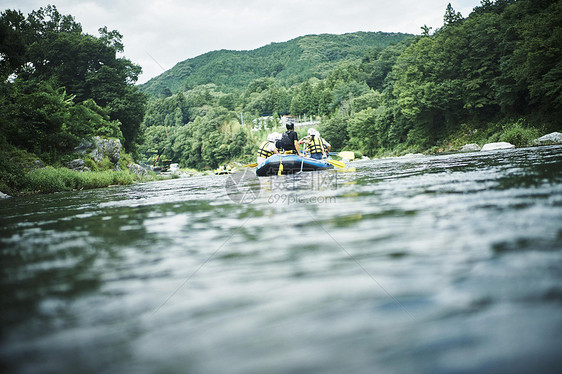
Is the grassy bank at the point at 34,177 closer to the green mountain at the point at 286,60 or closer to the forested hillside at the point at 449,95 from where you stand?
the forested hillside at the point at 449,95

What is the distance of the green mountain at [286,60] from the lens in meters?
156

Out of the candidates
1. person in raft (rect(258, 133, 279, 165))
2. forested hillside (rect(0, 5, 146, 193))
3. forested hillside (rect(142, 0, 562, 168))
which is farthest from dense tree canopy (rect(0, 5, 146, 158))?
person in raft (rect(258, 133, 279, 165))

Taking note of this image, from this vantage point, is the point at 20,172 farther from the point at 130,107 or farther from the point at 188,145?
the point at 188,145

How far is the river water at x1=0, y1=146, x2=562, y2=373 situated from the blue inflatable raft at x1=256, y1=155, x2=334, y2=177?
31.1ft

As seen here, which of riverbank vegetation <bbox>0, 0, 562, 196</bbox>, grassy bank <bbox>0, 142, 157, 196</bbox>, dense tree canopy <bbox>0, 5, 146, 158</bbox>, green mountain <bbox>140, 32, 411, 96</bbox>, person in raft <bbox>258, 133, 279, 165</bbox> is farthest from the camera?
green mountain <bbox>140, 32, 411, 96</bbox>

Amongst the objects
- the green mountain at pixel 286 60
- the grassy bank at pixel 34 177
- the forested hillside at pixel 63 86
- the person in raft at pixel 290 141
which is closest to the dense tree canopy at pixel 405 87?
the forested hillside at pixel 63 86

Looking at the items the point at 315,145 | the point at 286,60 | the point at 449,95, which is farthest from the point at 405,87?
the point at 286,60

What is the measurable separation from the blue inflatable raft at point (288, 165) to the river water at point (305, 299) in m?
9.49

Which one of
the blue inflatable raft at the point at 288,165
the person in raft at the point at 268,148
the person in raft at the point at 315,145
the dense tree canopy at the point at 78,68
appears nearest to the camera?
the blue inflatable raft at the point at 288,165

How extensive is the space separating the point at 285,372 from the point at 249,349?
0.20m

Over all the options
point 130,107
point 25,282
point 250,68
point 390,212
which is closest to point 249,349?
point 25,282

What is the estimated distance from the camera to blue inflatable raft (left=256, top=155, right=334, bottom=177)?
13.0 meters

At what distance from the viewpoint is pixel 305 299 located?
1710 millimetres

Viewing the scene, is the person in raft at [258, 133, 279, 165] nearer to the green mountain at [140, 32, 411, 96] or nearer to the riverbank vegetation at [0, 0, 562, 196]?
the riverbank vegetation at [0, 0, 562, 196]
